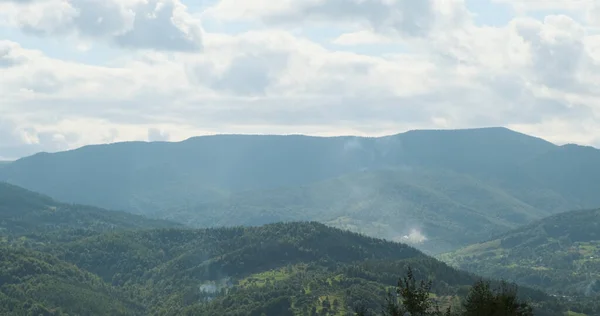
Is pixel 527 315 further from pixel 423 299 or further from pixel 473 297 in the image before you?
pixel 423 299

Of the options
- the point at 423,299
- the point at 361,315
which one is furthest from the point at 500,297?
the point at 361,315

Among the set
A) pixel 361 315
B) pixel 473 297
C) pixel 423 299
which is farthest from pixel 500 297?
pixel 361 315

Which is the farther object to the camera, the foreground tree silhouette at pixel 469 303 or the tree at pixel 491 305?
the tree at pixel 491 305

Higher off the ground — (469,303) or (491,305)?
(491,305)

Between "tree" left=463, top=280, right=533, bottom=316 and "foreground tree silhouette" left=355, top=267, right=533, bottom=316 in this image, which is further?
"tree" left=463, top=280, right=533, bottom=316

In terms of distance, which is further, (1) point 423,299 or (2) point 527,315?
(2) point 527,315

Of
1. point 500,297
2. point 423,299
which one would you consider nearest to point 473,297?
point 500,297

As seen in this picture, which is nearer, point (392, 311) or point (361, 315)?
point (392, 311)

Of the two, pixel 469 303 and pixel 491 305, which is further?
pixel 469 303

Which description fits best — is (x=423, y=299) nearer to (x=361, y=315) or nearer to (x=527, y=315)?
(x=361, y=315)
